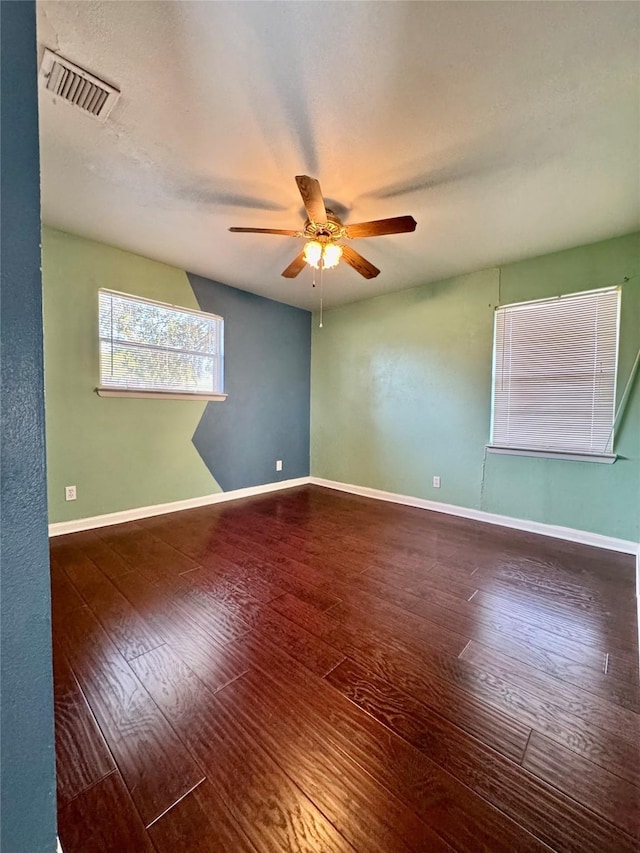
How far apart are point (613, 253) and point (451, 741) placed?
11.3ft

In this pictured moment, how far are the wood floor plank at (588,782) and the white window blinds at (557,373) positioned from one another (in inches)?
91.1

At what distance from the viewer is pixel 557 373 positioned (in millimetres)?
2895

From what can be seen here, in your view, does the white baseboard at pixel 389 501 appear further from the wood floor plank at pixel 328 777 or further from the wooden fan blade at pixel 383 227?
the wooden fan blade at pixel 383 227

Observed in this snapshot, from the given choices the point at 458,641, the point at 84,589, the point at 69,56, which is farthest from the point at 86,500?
the point at 458,641

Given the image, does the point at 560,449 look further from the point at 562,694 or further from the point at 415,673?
the point at 415,673

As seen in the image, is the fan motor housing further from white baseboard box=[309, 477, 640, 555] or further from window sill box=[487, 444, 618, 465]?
white baseboard box=[309, 477, 640, 555]

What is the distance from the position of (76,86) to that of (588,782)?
3.17m

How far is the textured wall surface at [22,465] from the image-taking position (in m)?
0.59

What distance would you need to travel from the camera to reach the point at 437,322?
11.9 feet

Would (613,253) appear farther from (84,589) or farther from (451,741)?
(84,589)

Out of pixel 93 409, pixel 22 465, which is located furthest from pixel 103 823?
pixel 93 409

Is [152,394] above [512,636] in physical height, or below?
Answer: above

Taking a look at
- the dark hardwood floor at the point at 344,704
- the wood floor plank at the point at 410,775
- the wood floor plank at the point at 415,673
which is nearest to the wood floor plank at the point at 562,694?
the dark hardwood floor at the point at 344,704

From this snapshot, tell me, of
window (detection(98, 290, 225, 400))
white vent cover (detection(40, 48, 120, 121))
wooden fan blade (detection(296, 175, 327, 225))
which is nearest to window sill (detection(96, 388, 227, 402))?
window (detection(98, 290, 225, 400))
